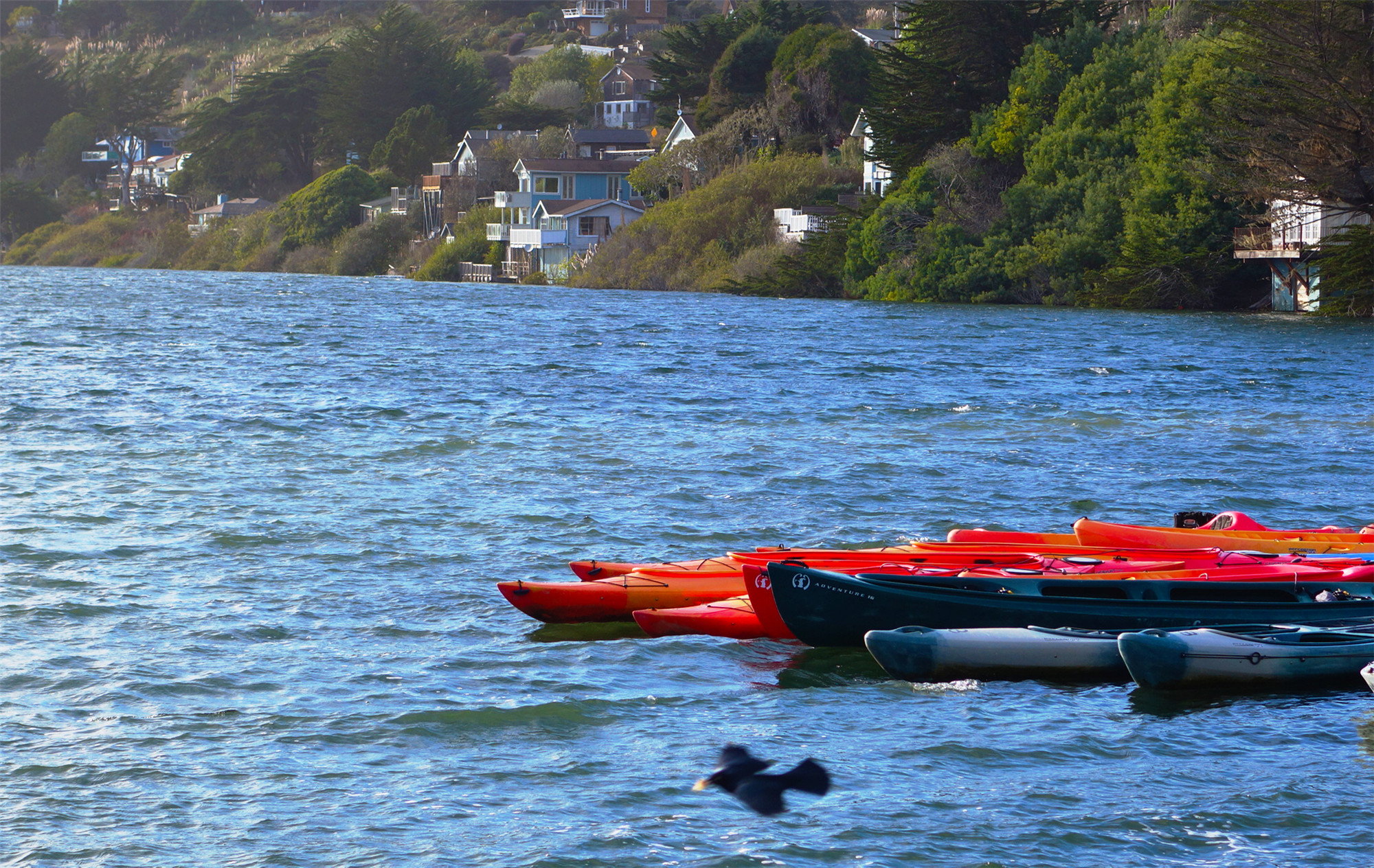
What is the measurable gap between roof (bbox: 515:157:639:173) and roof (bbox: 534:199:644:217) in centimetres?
315

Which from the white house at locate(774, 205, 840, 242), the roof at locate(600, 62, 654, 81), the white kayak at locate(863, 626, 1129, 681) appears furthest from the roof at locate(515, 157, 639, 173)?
the white kayak at locate(863, 626, 1129, 681)

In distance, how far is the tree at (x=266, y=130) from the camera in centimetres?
12644

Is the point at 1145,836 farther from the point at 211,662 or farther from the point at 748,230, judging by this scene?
the point at 748,230

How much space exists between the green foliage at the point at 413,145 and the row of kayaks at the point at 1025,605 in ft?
350

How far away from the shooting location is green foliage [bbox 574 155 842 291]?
77500mm

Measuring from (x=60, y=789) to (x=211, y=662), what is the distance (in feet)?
8.81

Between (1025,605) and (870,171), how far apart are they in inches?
2622

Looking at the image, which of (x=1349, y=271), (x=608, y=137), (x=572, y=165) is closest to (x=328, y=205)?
(x=608, y=137)

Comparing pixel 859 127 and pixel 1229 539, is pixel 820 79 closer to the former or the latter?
pixel 859 127

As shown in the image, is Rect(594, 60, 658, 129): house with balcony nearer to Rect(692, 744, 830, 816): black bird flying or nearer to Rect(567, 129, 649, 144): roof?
Rect(567, 129, 649, 144): roof

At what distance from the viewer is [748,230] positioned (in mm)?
77375

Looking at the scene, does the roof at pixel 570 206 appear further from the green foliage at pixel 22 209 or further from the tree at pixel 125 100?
the green foliage at pixel 22 209

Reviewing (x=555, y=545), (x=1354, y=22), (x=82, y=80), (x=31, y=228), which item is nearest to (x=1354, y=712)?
(x=555, y=545)

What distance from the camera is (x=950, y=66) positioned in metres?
66.5
